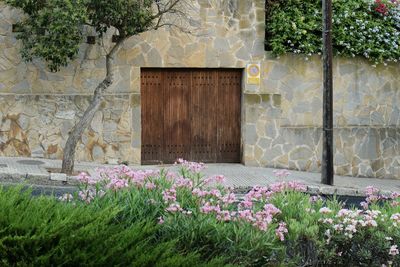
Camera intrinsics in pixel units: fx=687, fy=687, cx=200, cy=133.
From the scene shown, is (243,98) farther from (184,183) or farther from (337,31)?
(184,183)

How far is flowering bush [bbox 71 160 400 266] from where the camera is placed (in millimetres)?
4945

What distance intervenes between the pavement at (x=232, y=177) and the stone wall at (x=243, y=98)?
448 mm

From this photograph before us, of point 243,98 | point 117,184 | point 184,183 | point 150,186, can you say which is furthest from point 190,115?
point 117,184

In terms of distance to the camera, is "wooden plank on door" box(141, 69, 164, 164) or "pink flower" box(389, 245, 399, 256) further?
"wooden plank on door" box(141, 69, 164, 164)

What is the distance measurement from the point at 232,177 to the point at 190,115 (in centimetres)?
218

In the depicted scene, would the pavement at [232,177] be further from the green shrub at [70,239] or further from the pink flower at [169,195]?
the green shrub at [70,239]

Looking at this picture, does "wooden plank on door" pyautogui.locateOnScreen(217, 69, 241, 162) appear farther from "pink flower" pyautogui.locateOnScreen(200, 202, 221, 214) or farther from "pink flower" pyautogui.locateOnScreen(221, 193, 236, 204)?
"pink flower" pyautogui.locateOnScreen(200, 202, 221, 214)

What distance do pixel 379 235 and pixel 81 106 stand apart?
1051 cm

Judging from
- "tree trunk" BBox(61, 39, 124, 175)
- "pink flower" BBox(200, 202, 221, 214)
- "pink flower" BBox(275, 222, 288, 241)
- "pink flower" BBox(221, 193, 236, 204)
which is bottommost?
"pink flower" BBox(275, 222, 288, 241)

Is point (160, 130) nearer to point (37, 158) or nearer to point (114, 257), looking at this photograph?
point (37, 158)

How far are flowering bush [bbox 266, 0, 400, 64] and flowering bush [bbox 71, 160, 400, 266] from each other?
33.5 ft

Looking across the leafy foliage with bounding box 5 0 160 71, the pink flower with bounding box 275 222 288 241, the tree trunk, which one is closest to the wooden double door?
the tree trunk

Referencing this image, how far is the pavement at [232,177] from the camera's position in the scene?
1261 centimetres

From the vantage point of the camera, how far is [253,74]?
16.0m
